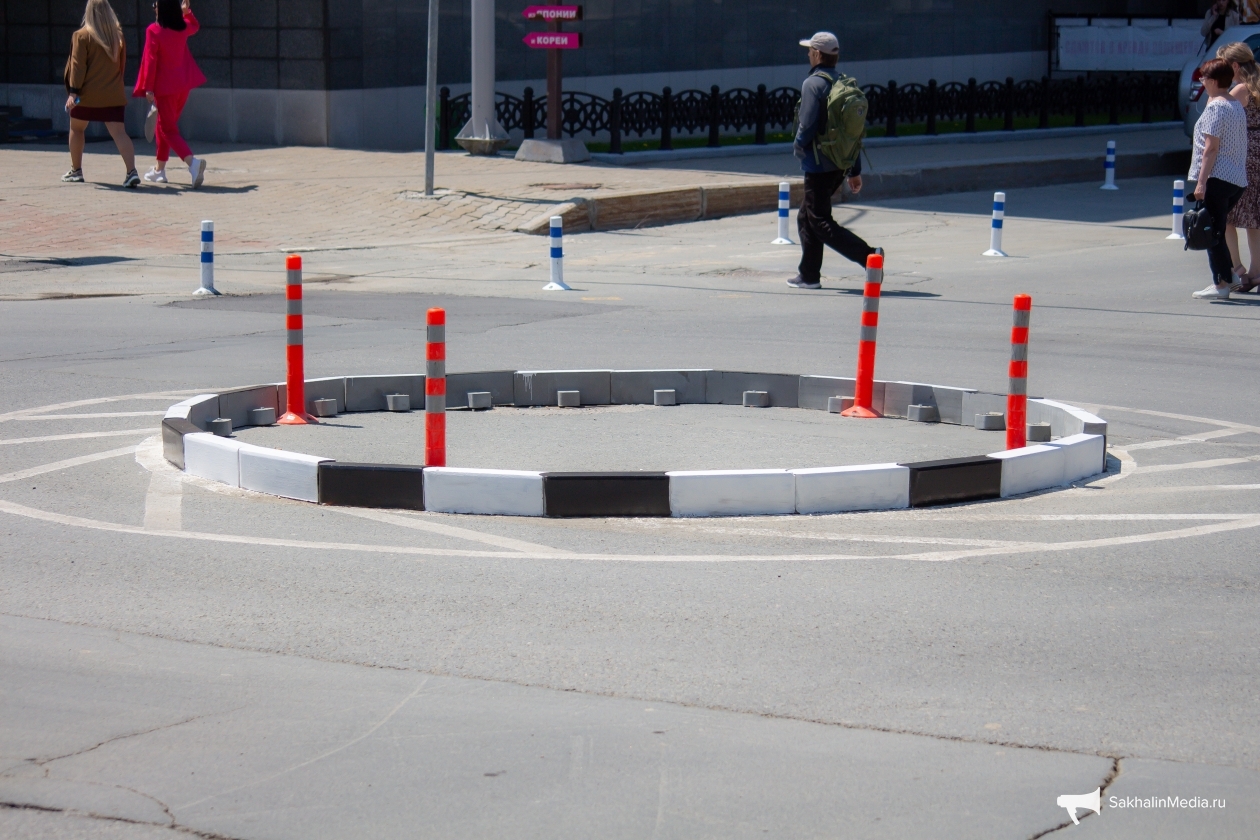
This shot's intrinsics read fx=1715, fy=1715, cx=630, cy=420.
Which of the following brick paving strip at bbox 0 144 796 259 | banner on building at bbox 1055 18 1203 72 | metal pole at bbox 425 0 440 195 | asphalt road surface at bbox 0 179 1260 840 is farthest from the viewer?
banner on building at bbox 1055 18 1203 72

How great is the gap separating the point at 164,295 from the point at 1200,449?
8.96 m

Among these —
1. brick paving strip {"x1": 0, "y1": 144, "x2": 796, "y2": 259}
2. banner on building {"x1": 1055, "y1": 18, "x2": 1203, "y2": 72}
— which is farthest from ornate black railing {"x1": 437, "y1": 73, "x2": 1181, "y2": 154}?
brick paving strip {"x1": 0, "y1": 144, "x2": 796, "y2": 259}

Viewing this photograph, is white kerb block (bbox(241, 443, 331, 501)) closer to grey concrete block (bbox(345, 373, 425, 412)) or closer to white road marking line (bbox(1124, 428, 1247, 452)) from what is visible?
grey concrete block (bbox(345, 373, 425, 412))

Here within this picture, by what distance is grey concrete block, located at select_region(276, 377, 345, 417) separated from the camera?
9.15m

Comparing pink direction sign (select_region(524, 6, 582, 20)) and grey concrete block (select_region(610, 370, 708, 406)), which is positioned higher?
pink direction sign (select_region(524, 6, 582, 20))

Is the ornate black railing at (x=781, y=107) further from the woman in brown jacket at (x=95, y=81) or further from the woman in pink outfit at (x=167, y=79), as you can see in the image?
the woman in brown jacket at (x=95, y=81)

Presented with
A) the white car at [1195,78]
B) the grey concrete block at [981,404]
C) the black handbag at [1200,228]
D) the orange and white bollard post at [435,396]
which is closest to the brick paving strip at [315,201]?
the black handbag at [1200,228]

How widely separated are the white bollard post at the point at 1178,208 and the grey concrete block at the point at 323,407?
482 inches

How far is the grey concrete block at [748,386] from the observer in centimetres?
962

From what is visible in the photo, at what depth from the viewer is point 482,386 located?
9.67 metres

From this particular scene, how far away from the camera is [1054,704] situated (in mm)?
4836

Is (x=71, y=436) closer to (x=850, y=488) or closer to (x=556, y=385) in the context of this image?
(x=556, y=385)

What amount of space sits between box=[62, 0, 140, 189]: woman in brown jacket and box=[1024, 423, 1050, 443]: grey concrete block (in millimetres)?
14225

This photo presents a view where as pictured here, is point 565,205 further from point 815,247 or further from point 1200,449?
point 1200,449
